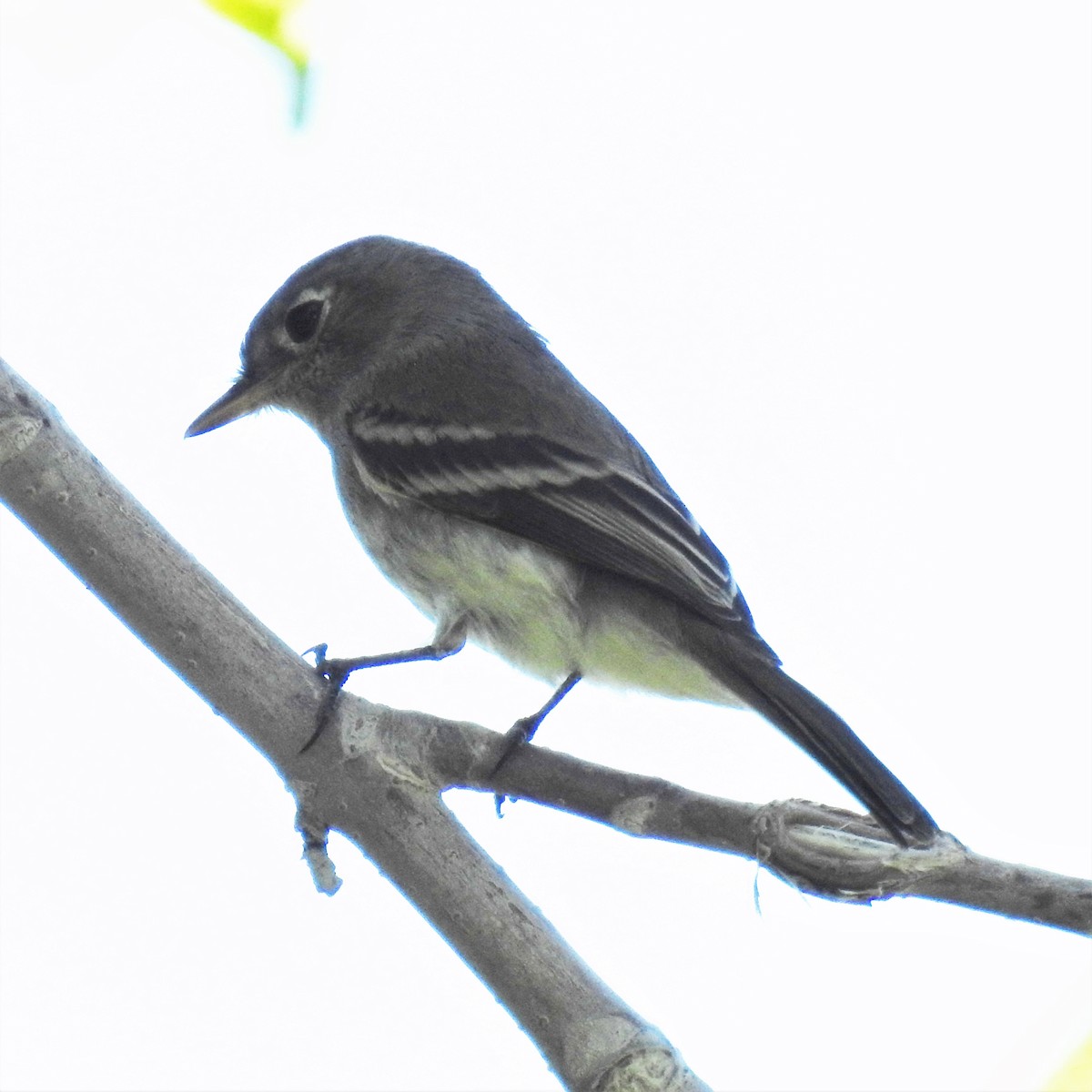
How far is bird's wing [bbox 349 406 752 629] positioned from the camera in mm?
3611

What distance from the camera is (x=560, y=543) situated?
369 centimetres

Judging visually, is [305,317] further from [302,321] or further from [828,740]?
[828,740]

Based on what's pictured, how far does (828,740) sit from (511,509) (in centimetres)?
111

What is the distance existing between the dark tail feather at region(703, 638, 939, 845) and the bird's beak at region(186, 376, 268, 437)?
185cm


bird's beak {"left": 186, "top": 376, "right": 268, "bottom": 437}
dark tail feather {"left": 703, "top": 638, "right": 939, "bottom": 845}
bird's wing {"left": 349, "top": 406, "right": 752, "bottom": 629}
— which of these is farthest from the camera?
bird's beak {"left": 186, "top": 376, "right": 268, "bottom": 437}

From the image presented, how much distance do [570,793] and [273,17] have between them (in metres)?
1.27

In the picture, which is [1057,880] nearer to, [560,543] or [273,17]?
[273,17]

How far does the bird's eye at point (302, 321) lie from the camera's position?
473cm

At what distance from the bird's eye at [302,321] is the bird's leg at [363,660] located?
135 cm

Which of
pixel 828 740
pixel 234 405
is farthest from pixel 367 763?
pixel 234 405

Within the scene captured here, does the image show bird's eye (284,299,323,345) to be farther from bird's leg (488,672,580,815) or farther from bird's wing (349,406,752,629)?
bird's leg (488,672,580,815)

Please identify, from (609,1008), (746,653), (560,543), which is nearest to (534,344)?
(560,543)

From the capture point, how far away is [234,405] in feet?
15.1

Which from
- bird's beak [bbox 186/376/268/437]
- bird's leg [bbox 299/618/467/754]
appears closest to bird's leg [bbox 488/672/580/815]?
bird's leg [bbox 299/618/467/754]
